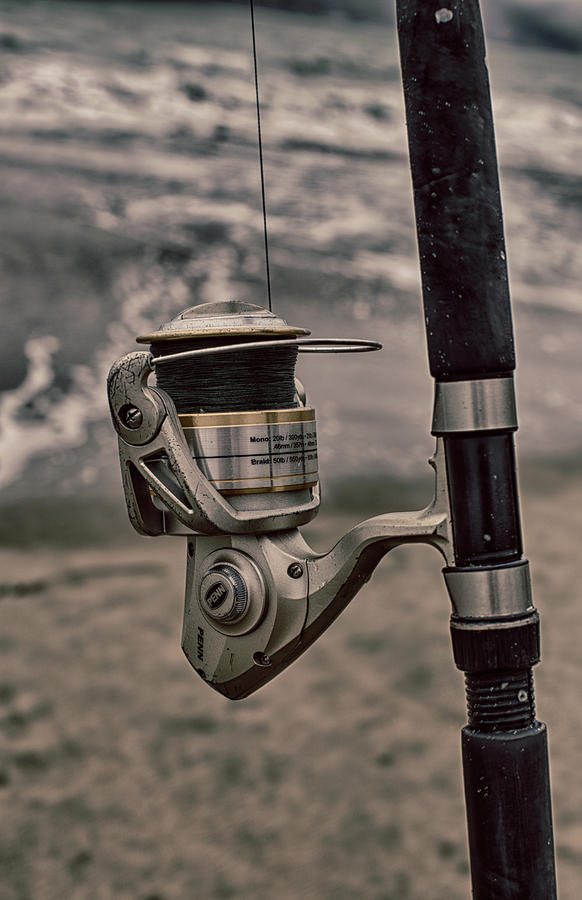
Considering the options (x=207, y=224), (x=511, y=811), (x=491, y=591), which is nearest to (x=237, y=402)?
(x=491, y=591)

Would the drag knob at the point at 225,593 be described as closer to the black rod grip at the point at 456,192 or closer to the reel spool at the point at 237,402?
the reel spool at the point at 237,402

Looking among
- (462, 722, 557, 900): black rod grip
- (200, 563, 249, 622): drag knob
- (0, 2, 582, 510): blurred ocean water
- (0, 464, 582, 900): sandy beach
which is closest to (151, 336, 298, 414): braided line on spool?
(200, 563, 249, 622): drag knob

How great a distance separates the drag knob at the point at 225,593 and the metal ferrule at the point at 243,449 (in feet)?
0.22

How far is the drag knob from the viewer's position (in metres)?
0.83

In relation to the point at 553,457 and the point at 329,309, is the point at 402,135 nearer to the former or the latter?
the point at 329,309

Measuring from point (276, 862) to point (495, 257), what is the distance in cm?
171

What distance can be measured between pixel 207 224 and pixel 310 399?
0.60 metres

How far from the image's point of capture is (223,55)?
9.94 feet

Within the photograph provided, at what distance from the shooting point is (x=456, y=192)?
2.31ft

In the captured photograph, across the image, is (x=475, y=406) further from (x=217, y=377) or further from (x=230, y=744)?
(x=230, y=744)

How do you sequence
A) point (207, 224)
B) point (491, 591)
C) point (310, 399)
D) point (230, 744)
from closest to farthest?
point (491, 591) → point (230, 744) → point (310, 399) → point (207, 224)

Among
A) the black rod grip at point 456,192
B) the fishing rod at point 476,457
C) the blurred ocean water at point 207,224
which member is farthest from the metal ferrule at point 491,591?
the blurred ocean water at point 207,224

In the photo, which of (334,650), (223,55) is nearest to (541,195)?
(223,55)

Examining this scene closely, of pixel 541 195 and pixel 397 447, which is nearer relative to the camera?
pixel 397 447
